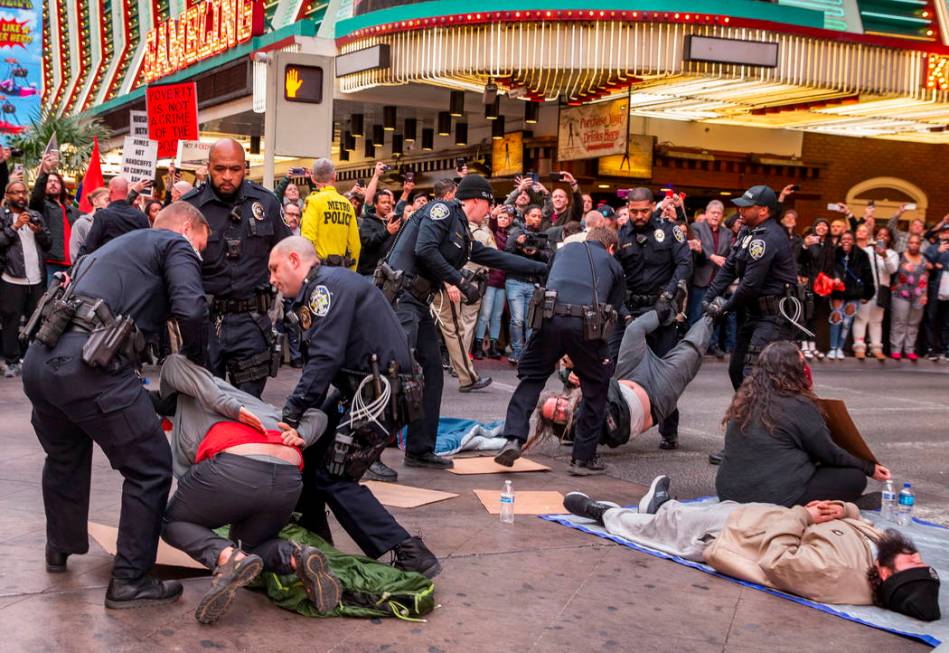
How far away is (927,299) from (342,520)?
45.1 ft

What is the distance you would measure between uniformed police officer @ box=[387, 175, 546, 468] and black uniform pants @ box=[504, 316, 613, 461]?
1.66 feet

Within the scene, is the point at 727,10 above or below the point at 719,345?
above

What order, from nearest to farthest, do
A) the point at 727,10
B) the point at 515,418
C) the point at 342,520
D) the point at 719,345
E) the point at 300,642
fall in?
the point at 300,642 < the point at 342,520 < the point at 515,418 < the point at 719,345 < the point at 727,10

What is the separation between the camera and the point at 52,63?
44000 mm

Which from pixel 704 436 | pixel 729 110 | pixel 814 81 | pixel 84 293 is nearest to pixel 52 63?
pixel 729 110

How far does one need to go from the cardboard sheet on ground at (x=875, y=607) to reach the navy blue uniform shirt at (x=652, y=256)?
279 centimetres

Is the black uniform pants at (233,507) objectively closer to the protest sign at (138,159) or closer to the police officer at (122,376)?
the police officer at (122,376)

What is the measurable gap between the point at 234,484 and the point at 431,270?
3.33 meters

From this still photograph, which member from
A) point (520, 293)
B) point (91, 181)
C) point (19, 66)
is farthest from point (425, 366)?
point (19, 66)

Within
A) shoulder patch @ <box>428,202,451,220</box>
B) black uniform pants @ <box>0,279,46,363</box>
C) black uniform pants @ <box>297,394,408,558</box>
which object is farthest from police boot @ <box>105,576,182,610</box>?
black uniform pants @ <box>0,279,46,363</box>

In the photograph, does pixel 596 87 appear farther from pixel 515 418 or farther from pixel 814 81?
pixel 515 418

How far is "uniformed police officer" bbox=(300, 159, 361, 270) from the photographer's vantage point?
9.64m

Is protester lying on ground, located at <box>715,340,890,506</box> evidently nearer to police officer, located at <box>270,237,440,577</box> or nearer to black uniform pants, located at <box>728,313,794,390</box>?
police officer, located at <box>270,237,440,577</box>

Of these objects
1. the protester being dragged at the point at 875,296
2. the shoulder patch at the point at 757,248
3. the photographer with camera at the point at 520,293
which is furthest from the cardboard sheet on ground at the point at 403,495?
the protester being dragged at the point at 875,296
